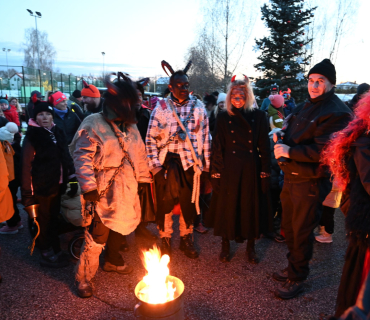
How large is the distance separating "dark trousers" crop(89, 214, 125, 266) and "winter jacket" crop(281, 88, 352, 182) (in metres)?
2.04

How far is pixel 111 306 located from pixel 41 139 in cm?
211

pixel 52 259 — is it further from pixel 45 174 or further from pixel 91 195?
pixel 91 195

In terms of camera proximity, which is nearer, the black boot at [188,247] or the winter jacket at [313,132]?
the winter jacket at [313,132]

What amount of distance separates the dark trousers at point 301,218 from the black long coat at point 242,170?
1.72 ft

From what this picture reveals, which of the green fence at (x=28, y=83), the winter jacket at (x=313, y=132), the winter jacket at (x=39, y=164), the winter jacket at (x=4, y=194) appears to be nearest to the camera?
the winter jacket at (x=313, y=132)

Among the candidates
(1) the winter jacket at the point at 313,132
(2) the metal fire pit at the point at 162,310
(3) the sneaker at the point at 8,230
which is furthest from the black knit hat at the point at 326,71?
(3) the sneaker at the point at 8,230

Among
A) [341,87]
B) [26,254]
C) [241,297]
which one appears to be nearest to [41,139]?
[26,254]

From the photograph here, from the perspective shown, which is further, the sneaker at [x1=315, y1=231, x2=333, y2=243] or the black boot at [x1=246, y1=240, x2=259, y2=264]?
the sneaker at [x1=315, y1=231, x2=333, y2=243]

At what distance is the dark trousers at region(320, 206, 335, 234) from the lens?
14.0 feet

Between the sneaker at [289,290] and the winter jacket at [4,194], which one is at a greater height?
the winter jacket at [4,194]

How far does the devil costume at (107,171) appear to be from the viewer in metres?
2.96

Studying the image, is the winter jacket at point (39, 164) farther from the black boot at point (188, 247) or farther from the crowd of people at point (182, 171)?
the black boot at point (188, 247)

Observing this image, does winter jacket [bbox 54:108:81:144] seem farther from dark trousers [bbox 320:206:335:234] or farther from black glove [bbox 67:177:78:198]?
dark trousers [bbox 320:206:335:234]

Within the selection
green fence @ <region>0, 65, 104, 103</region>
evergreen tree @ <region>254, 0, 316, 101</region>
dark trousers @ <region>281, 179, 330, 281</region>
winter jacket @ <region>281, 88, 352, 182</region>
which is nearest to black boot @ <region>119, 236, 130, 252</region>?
dark trousers @ <region>281, 179, 330, 281</region>
